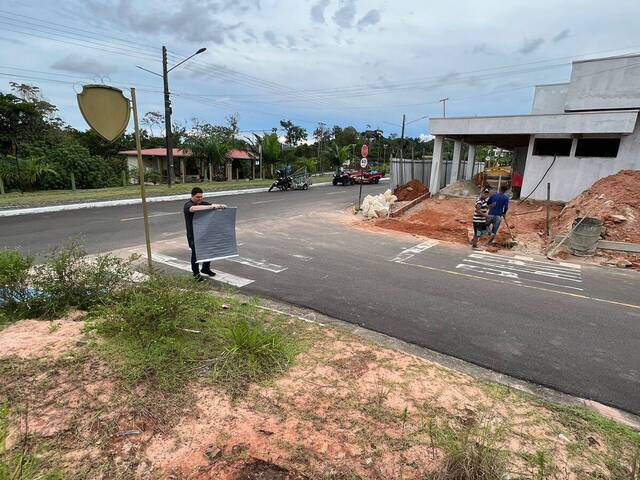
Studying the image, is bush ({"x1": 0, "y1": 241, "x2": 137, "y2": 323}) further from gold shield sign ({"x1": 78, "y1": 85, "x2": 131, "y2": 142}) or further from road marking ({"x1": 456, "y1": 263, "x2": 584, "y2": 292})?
road marking ({"x1": 456, "y1": 263, "x2": 584, "y2": 292})

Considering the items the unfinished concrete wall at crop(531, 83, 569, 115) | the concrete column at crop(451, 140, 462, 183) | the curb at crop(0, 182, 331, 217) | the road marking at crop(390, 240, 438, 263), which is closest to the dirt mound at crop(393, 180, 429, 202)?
the concrete column at crop(451, 140, 462, 183)

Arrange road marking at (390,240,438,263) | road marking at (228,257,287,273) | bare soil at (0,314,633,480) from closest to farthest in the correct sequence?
bare soil at (0,314,633,480) → road marking at (228,257,287,273) → road marking at (390,240,438,263)

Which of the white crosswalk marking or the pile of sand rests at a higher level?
the pile of sand

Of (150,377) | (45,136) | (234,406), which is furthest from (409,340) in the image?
(45,136)

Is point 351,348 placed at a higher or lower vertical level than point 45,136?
lower

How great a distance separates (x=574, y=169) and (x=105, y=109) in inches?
A: 646

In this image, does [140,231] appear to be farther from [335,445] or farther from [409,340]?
[335,445]

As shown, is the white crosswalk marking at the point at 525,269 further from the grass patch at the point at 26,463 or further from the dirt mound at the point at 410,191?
the dirt mound at the point at 410,191

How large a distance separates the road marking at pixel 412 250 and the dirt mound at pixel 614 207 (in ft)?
13.8

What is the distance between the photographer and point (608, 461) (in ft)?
8.73

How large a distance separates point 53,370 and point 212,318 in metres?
1.61

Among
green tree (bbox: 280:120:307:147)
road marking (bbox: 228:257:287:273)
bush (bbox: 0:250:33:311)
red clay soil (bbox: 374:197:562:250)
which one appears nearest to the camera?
bush (bbox: 0:250:33:311)

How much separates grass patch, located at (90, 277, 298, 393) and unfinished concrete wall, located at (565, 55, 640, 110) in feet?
59.5

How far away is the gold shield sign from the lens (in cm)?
420
